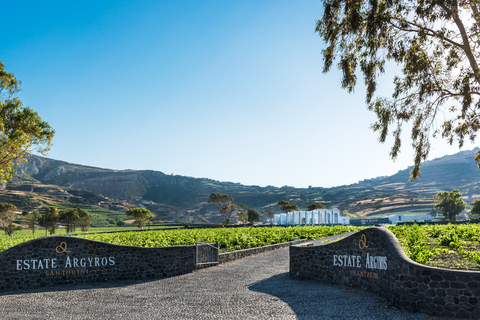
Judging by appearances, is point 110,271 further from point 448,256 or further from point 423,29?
point 423,29

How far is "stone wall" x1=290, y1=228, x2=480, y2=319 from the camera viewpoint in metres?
7.43

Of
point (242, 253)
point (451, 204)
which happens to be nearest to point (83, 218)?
point (242, 253)

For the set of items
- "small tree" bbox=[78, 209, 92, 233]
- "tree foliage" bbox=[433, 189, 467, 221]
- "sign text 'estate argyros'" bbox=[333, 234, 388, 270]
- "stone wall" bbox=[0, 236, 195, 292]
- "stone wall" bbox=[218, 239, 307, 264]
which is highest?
"tree foliage" bbox=[433, 189, 467, 221]

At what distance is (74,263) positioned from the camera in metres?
13.0

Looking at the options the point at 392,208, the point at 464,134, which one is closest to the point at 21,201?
the point at 392,208

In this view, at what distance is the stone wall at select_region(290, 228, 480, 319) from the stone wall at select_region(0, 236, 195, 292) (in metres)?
5.65

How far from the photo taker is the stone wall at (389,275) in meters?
7.43

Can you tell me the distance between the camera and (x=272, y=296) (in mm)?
10242

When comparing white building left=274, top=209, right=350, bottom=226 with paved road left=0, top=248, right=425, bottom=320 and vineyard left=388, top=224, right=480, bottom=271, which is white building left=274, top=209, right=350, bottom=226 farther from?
paved road left=0, top=248, right=425, bottom=320

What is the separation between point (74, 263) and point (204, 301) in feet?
19.9

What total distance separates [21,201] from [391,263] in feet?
499

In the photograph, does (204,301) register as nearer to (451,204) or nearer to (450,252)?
(450,252)

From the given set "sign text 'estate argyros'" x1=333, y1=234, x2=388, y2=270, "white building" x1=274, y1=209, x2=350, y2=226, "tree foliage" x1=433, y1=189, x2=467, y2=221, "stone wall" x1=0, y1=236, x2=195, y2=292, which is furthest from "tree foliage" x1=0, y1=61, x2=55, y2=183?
"tree foliage" x1=433, y1=189, x2=467, y2=221

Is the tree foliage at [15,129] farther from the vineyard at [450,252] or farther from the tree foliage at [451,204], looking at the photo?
the tree foliage at [451,204]
